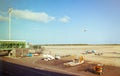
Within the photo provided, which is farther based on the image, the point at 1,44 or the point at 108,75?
the point at 1,44

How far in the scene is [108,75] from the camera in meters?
7.35

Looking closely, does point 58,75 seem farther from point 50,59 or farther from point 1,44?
point 1,44

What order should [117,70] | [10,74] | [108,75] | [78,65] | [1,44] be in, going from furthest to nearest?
[1,44], [78,65], [117,70], [108,75], [10,74]

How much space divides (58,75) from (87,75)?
1517 mm

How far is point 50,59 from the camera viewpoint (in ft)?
41.3

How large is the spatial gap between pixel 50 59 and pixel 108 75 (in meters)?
6.12

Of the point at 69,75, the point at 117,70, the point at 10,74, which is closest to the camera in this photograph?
the point at 10,74

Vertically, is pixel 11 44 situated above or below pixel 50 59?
above

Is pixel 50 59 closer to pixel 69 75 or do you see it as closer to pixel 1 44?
pixel 1 44

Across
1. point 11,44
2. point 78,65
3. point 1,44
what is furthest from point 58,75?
point 11,44

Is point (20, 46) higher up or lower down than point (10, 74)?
higher up

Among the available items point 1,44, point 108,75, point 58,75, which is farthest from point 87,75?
point 1,44

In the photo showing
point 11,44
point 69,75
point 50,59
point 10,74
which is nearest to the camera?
point 10,74

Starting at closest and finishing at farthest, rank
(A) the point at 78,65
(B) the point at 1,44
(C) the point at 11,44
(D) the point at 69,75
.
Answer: (D) the point at 69,75 → (A) the point at 78,65 → (B) the point at 1,44 → (C) the point at 11,44
